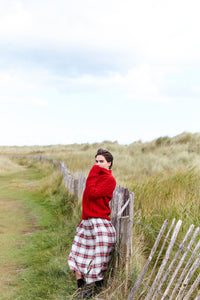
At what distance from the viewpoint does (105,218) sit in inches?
127

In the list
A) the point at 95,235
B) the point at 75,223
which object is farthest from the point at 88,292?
the point at 75,223

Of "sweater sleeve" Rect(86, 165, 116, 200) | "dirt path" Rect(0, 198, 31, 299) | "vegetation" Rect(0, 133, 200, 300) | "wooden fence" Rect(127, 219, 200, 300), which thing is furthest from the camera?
"dirt path" Rect(0, 198, 31, 299)

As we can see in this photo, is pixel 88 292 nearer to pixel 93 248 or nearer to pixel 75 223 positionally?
pixel 93 248

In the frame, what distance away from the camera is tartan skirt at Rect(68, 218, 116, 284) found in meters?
3.07

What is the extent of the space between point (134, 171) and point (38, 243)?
565 cm

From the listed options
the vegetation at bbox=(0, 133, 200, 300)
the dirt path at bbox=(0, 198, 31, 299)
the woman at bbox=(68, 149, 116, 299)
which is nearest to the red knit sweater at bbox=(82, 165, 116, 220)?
the woman at bbox=(68, 149, 116, 299)

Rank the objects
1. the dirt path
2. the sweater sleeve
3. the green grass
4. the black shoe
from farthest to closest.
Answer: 1. the dirt path
2. the green grass
3. the sweater sleeve
4. the black shoe

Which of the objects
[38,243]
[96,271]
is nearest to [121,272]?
[96,271]

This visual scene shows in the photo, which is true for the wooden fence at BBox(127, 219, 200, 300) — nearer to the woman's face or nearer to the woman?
the woman

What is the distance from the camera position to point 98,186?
319 centimetres

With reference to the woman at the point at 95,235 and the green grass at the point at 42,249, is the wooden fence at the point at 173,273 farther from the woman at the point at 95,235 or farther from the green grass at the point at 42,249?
the green grass at the point at 42,249

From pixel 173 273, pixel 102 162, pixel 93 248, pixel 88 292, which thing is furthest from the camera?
pixel 102 162

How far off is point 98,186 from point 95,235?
506 millimetres

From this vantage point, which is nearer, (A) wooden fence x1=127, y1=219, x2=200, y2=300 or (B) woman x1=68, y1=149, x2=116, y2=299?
(A) wooden fence x1=127, y1=219, x2=200, y2=300
